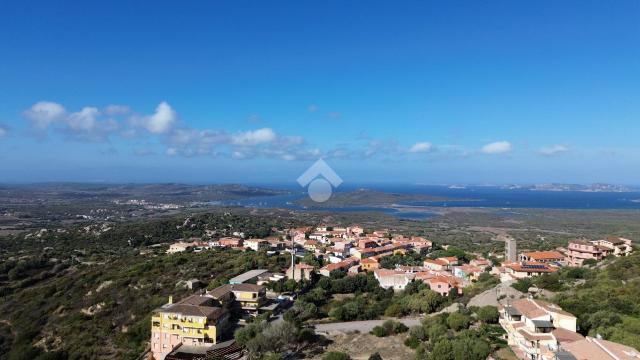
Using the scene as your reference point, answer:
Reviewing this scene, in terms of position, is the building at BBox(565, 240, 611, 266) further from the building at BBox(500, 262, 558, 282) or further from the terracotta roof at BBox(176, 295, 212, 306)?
the terracotta roof at BBox(176, 295, 212, 306)

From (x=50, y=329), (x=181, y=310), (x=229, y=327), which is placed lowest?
(x=50, y=329)

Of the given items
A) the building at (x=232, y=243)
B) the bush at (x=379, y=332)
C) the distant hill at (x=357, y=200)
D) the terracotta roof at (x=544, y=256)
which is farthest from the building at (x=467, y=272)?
the distant hill at (x=357, y=200)

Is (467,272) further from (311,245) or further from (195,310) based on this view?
(195,310)

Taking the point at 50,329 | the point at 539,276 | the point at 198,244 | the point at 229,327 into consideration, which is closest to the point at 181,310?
the point at 229,327

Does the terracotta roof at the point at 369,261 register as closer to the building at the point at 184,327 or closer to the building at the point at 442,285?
the building at the point at 442,285

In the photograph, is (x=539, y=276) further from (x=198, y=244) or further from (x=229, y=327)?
(x=198, y=244)

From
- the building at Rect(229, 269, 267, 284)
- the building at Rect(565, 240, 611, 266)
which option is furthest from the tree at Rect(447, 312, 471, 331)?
the building at Rect(565, 240, 611, 266)
